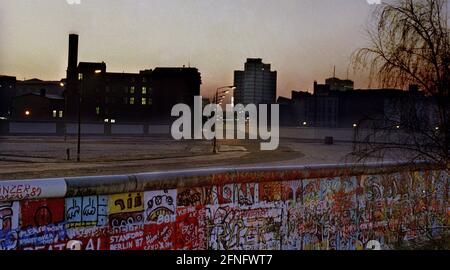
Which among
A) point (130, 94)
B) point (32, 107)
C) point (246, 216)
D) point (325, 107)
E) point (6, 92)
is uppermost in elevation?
point (6, 92)

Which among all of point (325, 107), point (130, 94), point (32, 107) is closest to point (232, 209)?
point (32, 107)

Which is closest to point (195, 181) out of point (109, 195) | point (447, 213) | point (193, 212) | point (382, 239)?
point (193, 212)

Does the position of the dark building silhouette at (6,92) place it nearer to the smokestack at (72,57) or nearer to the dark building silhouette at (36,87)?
the dark building silhouette at (36,87)

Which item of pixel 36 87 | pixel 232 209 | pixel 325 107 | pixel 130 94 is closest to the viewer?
pixel 232 209

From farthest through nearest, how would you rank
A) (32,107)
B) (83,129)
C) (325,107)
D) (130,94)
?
(325,107) → (130,94) → (32,107) → (83,129)

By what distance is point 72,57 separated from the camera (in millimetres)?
82188

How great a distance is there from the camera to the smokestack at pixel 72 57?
81.5 m

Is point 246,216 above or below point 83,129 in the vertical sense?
below

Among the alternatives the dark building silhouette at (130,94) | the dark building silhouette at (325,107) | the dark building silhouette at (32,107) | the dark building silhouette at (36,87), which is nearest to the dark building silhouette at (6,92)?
the dark building silhouette at (36,87)

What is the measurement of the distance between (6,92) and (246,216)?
377 ft

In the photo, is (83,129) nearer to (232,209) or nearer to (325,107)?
(232,209)

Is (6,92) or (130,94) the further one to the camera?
(6,92)
